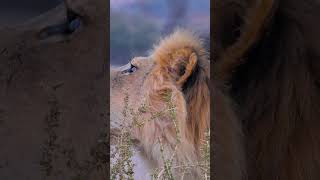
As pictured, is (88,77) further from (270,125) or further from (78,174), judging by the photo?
(270,125)

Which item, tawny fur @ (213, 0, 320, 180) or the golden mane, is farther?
the golden mane

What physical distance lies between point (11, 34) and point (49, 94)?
148 mm

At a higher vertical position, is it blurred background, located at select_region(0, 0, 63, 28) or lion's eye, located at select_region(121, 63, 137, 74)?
blurred background, located at select_region(0, 0, 63, 28)

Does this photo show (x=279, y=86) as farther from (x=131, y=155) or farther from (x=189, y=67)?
(x=131, y=155)

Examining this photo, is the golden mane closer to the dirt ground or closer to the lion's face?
the lion's face

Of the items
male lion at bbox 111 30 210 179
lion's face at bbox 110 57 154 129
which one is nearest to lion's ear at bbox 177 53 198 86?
male lion at bbox 111 30 210 179

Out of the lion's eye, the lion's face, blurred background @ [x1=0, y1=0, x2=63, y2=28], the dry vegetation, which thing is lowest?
the dry vegetation

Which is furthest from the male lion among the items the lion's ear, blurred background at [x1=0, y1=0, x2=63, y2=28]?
blurred background at [x1=0, y1=0, x2=63, y2=28]

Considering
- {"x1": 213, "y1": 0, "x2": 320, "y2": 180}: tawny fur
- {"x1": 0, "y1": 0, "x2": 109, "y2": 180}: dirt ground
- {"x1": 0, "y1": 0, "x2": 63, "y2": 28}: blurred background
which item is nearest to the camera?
{"x1": 213, "y1": 0, "x2": 320, "y2": 180}: tawny fur

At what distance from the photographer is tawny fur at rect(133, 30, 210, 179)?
861mm

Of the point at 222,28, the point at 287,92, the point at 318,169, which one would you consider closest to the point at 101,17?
the point at 222,28

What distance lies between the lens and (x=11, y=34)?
2.85 ft

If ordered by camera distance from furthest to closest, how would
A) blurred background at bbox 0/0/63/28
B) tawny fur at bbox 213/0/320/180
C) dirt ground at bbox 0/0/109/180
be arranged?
blurred background at bbox 0/0/63/28
dirt ground at bbox 0/0/109/180
tawny fur at bbox 213/0/320/180

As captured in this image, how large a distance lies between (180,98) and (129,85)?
155 millimetres
